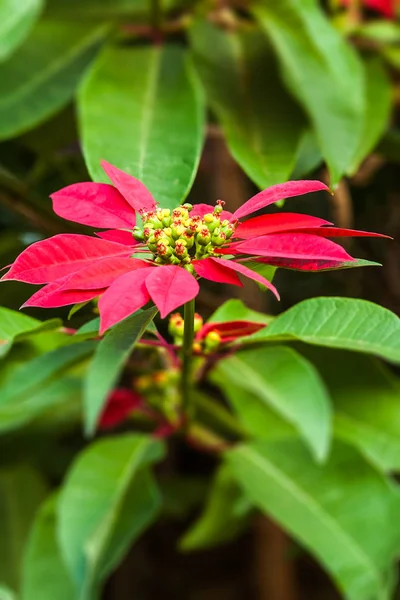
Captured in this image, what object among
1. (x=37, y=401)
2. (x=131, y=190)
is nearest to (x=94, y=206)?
(x=131, y=190)

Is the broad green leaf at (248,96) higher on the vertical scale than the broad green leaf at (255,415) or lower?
higher

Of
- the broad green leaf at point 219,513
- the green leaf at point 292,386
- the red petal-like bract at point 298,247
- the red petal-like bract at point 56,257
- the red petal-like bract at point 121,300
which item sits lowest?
the broad green leaf at point 219,513

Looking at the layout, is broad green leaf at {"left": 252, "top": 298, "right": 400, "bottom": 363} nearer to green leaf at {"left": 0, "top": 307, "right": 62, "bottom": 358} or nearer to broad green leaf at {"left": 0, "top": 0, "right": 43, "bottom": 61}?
green leaf at {"left": 0, "top": 307, "right": 62, "bottom": 358}

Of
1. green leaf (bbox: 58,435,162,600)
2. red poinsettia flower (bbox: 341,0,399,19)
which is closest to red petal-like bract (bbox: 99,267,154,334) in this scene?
green leaf (bbox: 58,435,162,600)

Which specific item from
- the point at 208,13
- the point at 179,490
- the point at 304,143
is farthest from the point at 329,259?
the point at 179,490

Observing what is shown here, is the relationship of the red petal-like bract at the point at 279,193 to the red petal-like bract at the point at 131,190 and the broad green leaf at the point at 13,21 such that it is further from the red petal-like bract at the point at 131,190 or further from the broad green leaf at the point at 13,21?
the broad green leaf at the point at 13,21

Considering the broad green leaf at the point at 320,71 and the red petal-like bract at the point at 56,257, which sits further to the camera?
the broad green leaf at the point at 320,71

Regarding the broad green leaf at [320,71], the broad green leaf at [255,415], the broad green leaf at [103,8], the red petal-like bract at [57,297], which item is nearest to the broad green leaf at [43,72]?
the broad green leaf at [103,8]
